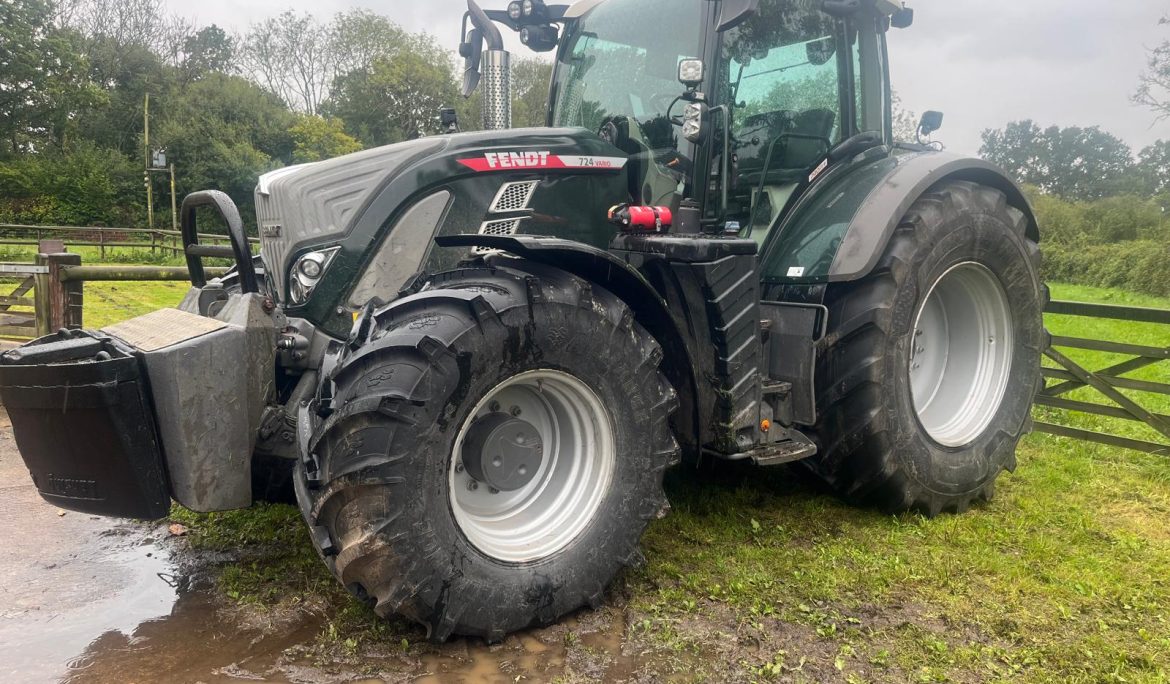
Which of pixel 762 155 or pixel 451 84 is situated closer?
pixel 762 155

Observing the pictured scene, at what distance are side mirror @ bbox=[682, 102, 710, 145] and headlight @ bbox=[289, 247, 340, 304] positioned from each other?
1595 millimetres

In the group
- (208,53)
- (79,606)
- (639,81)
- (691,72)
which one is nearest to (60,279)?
(79,606)

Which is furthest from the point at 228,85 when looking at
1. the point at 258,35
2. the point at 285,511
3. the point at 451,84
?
the point at 285,511

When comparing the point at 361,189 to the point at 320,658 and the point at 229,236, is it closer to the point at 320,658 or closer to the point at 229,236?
the point at 229,236

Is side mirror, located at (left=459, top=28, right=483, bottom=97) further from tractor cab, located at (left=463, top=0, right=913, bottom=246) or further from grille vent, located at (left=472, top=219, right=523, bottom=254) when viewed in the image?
grille vent, located at (left=472, top=219, right=523, bottom=254)

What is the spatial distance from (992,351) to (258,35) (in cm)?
4627

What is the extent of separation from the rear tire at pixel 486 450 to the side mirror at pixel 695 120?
3.28 ft

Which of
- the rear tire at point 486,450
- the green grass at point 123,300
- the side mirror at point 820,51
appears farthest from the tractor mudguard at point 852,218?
the green grass at point 123,300

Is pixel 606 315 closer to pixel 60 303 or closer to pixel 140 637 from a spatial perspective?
pixel 140 637

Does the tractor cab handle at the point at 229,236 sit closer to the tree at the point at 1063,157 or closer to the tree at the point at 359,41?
the tree at the point at 359,41

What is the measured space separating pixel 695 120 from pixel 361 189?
4.80 ft

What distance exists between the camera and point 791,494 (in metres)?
4.40

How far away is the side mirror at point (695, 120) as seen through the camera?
3.52 m

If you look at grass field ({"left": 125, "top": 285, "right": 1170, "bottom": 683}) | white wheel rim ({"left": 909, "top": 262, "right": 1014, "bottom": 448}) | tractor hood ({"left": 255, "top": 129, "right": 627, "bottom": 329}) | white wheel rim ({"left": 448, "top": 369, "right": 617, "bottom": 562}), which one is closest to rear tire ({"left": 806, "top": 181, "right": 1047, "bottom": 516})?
white wheel rim ({"left": 909, "top": 262, "right": 1014, "bottom": 448})
